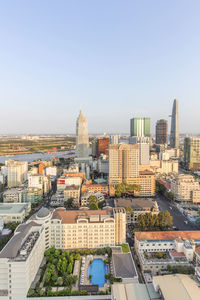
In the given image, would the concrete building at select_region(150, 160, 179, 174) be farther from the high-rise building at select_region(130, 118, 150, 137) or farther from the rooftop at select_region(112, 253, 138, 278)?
the high-rise building at select_region(130, 118, 150, 137)

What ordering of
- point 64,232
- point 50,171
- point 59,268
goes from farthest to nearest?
point 50,171
point 64,232
point 59,268

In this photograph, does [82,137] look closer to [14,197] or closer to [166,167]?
[166,167]

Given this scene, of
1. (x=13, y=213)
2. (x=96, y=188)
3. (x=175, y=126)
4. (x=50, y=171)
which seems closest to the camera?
(x=13, y=213)

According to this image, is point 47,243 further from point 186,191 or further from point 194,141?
point 194,141

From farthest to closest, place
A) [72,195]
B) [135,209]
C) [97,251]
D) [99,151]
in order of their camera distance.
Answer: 1. [99,151]
2. [72,195]
3. [135,209]
4. [97,251]

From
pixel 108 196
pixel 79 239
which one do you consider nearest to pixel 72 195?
pixel 108 196

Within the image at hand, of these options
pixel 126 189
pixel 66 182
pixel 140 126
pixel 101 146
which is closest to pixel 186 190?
pixel 126 189

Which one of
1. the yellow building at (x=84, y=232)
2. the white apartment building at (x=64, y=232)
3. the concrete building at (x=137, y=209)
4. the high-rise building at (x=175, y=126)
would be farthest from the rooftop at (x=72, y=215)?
the high-rise building at (x=175, y=126)
